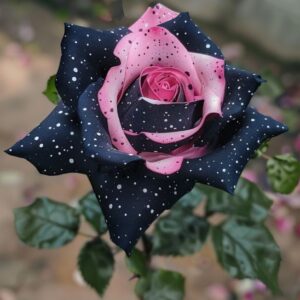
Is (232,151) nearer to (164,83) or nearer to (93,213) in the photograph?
(164,83)

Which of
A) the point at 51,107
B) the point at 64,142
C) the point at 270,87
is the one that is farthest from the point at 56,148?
the point at 51,107

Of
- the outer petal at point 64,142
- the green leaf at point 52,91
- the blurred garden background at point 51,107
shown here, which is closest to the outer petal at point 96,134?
the outer petal at point 64,142

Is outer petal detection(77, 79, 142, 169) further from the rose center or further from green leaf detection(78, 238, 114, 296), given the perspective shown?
green leaf detection(78, 238, 114, 296)

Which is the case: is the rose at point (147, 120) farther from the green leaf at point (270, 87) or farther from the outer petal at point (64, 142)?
the green leaf at point (270, 87)

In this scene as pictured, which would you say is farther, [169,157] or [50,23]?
[50,23]

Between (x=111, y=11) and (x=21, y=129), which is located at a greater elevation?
(x=111, y=11)

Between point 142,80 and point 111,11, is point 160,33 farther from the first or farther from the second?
point 111,11

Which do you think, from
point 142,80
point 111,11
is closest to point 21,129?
point 111,11
